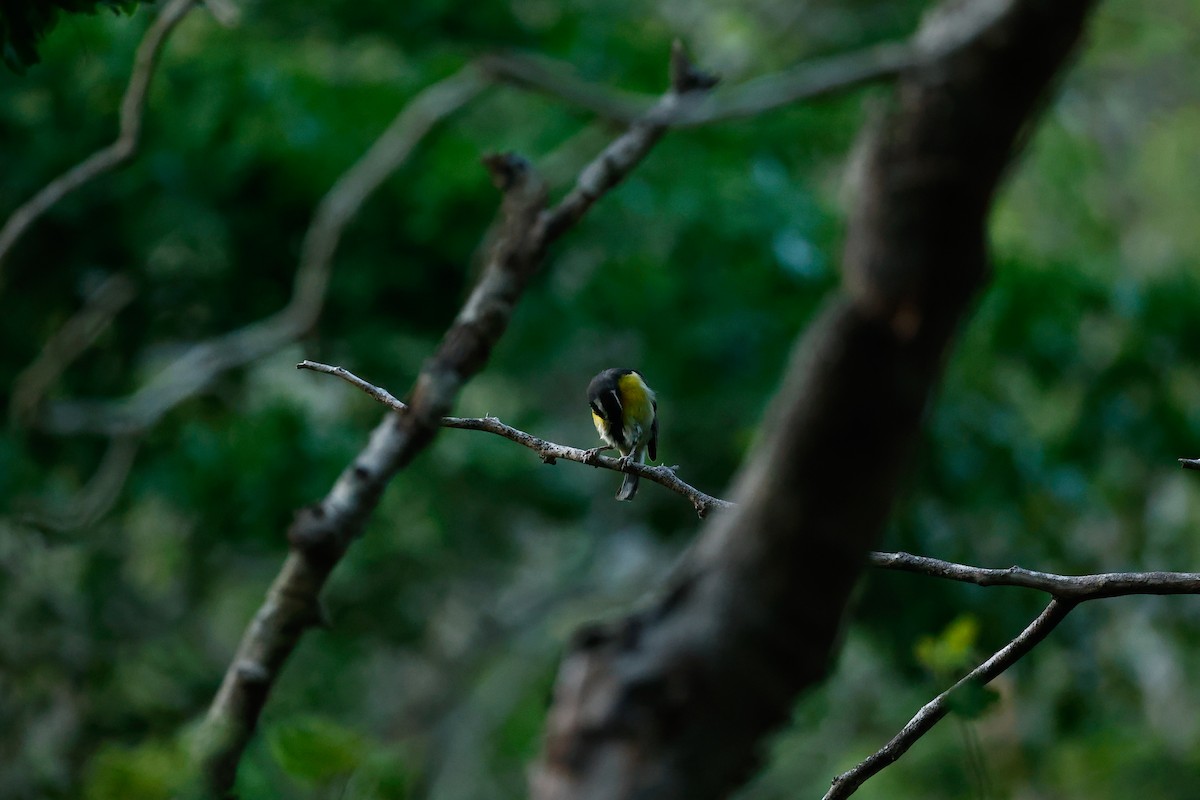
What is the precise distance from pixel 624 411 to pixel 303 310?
→ 5.96 ft

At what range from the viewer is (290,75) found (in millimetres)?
5777

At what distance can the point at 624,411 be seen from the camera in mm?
3217

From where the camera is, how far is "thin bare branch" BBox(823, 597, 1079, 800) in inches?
73.2

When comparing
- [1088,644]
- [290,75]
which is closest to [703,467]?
[1088,644]

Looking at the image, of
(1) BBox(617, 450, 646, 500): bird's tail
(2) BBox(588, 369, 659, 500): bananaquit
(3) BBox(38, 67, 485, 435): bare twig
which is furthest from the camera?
(3) BBox(38, 67, 485, 435): bare twig

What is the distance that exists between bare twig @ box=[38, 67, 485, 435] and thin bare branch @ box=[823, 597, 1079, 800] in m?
2.94

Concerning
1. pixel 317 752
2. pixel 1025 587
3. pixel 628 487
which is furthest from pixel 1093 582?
pixel 628 487

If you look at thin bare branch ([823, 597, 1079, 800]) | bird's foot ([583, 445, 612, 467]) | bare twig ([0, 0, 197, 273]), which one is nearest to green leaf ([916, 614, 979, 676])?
thin bare branch ([823, 597, 1079, 800])

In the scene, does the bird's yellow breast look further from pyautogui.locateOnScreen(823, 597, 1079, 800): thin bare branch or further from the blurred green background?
the blurred green background

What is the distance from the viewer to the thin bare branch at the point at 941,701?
186 centimetres

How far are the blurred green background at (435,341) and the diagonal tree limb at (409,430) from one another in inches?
58.1

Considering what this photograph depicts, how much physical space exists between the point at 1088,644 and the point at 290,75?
18.1 ft

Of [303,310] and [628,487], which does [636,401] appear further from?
[303,310]

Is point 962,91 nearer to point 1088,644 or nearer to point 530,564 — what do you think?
point 1088,644
